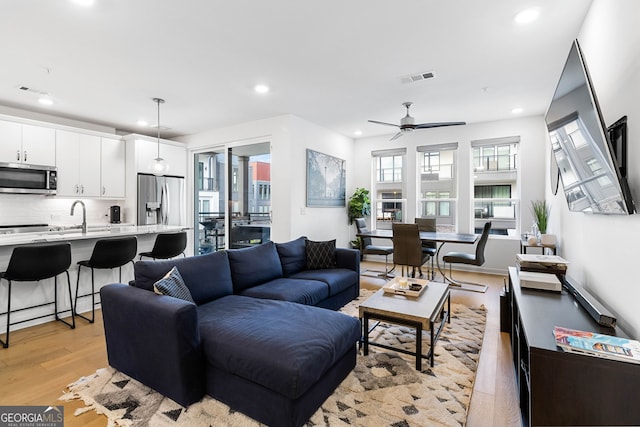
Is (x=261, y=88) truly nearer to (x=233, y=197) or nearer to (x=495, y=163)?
(x=233, y=197)

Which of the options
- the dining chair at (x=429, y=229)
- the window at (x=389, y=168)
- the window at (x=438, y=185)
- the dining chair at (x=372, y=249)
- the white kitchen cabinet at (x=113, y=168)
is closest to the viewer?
the dining chair at (x=372, y=249)

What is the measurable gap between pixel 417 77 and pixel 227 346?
11.2ft

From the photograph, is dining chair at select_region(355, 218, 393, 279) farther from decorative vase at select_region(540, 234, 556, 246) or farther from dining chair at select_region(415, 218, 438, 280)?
decorative vase at select_region(540, 234, 556, 246)

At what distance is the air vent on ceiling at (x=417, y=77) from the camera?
11.5 ft

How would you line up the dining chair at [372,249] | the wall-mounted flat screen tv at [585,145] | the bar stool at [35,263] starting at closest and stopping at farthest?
the wall-mounted flat screen tv at [585,145] < the bar stool at [35,263] < the dining chair at [372,249]

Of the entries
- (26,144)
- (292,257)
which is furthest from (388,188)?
(26,144)

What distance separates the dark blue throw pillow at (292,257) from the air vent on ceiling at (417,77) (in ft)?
7.72

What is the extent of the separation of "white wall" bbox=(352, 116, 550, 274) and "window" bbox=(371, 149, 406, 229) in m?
0.23

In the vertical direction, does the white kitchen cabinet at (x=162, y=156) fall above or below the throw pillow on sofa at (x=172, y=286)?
above

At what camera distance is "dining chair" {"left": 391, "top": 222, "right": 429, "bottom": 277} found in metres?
4.43

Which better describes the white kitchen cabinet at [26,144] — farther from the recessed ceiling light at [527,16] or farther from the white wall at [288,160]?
A: the recessed ceiling light at [527,16]

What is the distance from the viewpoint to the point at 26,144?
4.48m

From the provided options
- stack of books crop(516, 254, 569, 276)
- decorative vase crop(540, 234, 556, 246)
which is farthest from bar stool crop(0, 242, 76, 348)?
decorative vase crop(540, 234, 556, 246)

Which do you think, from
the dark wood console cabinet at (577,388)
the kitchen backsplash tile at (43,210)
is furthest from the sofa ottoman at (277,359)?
the kitchen backsplash tile at (43,210)
